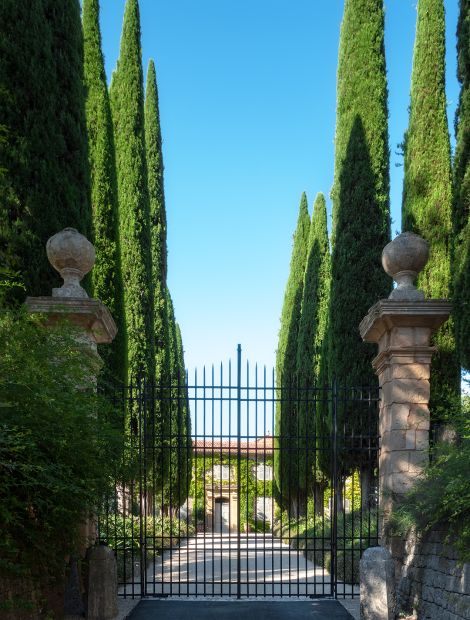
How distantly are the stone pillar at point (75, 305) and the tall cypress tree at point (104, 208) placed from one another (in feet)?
16.3

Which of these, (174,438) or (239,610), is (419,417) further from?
(174,438)

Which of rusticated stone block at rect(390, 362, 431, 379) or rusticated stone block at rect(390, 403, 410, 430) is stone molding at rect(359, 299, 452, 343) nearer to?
rusticated stone block at rect(390, 362, 431, 379)

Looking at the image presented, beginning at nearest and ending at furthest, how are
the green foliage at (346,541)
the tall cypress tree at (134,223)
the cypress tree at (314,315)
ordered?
the green foliage at (346,541)
the tall cypress tree at (134,223)
the cypress tree at (314,315)

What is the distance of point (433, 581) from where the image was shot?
24.4 feet

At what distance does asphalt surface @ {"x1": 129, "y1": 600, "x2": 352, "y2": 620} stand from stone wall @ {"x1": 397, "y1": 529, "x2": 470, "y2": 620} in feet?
2.53

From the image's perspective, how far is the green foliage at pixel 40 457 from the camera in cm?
561

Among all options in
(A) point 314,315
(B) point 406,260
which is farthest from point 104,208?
(A) point 314,315

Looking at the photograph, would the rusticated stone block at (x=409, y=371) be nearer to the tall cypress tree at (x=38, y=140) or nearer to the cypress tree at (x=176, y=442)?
the cypress tree at (x=176, y=442)

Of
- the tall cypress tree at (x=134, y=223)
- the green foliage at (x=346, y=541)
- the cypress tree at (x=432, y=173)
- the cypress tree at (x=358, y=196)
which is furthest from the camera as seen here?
the tall cypress tree at (x=134, y=223)

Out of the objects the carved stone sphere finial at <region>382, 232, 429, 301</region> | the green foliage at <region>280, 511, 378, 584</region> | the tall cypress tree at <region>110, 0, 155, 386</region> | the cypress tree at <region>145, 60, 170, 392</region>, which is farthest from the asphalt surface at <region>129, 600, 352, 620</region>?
the cypress tree at <region>145, 60, 170, 392</region>

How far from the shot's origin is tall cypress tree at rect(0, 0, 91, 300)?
365 inches

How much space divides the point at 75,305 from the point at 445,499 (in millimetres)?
4233

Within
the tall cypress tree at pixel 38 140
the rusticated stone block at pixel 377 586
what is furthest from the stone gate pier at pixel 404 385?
the tall cypress tree at pixel 38 140

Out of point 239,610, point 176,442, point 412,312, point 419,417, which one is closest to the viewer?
point 412,312
